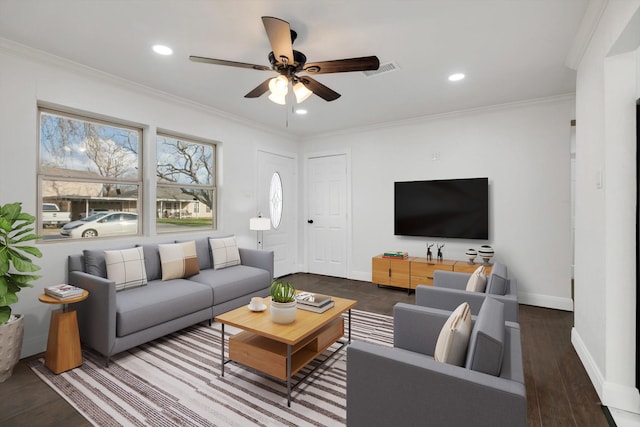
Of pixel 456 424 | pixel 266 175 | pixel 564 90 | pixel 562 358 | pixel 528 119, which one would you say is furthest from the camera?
pixel 266 175

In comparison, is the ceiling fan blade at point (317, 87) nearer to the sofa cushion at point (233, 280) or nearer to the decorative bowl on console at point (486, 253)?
the sofa cushion at point (233, 280)

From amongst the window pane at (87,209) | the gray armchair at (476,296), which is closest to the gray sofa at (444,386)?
the gray armchair at (476,296)

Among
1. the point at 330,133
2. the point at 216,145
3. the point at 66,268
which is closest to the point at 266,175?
the point at 216,145

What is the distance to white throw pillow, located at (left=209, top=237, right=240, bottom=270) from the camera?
12.6 feet

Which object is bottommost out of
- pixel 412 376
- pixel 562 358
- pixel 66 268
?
pixel 562 358

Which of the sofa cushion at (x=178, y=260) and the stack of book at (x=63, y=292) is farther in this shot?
the sofa cushion at (x=178, y=260)

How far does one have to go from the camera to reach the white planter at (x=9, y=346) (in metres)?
2.22

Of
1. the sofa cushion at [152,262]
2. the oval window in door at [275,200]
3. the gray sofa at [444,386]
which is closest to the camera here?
the gray sofa at [444,386]

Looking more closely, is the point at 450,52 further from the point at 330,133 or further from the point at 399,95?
the point at 330,133

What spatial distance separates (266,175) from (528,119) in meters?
3.86

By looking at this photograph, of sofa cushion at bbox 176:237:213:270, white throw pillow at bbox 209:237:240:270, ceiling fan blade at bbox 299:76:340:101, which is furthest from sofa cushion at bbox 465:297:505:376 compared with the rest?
sofa cushion at bbox 176:237:213:270

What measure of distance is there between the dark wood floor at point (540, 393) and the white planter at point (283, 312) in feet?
4.12

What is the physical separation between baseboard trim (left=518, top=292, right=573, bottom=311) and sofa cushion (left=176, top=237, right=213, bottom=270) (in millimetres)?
4081

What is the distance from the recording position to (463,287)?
293 centimetres
